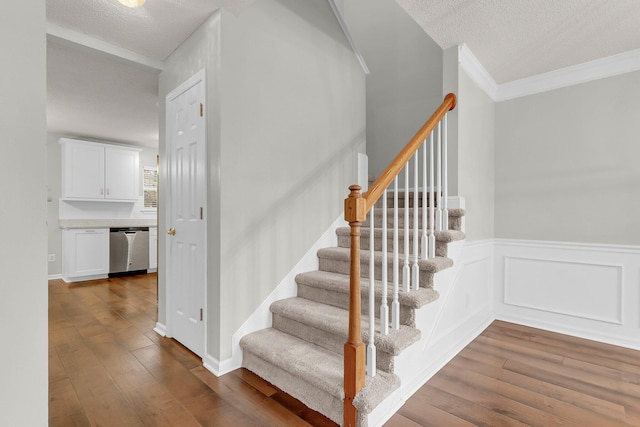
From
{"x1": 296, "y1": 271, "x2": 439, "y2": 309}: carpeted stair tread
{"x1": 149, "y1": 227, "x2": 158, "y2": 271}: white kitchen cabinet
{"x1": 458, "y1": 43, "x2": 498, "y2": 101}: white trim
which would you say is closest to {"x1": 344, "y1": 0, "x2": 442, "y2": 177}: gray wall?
{"x1": 458, "y1": 43, "x2": 498, "y2": 101}: white trim

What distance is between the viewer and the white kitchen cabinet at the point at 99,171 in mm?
5184

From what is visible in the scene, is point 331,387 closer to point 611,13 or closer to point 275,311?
Result: point 275,311

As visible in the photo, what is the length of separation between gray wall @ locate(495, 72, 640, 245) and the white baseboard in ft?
5.86

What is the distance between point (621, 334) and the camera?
8.48ft

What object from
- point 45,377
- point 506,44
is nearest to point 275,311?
point 45,377

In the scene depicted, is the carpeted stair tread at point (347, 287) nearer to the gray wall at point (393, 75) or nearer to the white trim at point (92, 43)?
the gray wall at point (393, 75)

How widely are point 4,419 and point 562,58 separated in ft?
12.6

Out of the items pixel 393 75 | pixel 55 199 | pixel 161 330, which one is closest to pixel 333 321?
pixel 161 330

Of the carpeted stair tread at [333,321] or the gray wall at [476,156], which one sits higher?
the gray wall at [476,156]

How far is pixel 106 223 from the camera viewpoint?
Result: 552 cm

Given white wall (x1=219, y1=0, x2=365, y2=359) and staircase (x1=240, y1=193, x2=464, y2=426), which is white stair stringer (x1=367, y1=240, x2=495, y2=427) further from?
white wall (x1=219, y1=0, x2=365, y2=359)

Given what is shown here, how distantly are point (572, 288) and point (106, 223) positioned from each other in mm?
6625

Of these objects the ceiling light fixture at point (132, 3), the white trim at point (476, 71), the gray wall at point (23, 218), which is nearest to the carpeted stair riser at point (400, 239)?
the white trim at point (476, 71)

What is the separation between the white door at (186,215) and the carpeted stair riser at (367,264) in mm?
989
